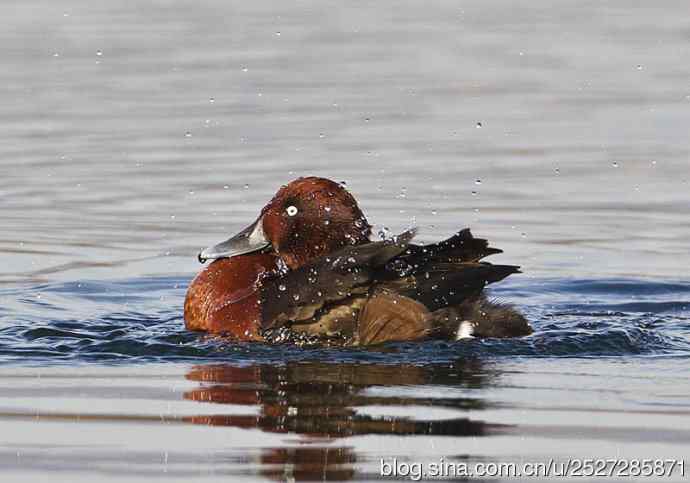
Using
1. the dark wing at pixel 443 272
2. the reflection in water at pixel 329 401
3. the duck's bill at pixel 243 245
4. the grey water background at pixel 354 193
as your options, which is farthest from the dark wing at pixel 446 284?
the duck's bill at pixel 243 245

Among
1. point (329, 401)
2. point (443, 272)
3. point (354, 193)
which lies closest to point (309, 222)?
point (443, 272)

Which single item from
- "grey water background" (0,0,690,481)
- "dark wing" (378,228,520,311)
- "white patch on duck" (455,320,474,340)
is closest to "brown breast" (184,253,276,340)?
"grey water background" (0,0,690,481)

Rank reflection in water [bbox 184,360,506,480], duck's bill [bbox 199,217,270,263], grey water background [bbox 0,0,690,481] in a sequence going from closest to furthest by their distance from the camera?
reflection in water [bbox 184,360,506,480], grey water background [bbox 0,0,690,481], duck's bill [bbox 199,217,270,263]

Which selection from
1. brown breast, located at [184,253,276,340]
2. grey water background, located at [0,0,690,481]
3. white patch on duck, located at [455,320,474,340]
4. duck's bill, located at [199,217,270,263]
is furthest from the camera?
duck's bill, located at [199,217,270,263]

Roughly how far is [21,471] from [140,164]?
23.0ft

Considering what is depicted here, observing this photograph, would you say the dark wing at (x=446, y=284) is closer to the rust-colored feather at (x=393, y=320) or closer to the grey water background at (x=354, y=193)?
the rust-colored feather at (x=393, y=320)

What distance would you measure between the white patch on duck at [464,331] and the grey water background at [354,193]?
5.9 inches

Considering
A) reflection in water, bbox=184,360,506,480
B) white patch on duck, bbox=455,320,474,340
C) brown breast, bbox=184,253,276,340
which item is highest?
brown breast, bbox=184,253,276,340

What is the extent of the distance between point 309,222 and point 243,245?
476 millimetres

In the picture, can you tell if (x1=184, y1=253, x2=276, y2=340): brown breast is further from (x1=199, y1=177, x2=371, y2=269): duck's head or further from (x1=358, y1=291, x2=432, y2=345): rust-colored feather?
(x1=358, y1=291, x2=432, y2=345): rust-colored feather

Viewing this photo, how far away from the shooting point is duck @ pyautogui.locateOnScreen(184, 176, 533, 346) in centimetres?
734

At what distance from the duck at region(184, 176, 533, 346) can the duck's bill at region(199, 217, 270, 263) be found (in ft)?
1.12

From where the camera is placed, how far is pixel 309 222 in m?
8.17

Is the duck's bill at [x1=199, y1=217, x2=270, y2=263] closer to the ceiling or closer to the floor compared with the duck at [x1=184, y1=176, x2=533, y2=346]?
closer to the ceiling
